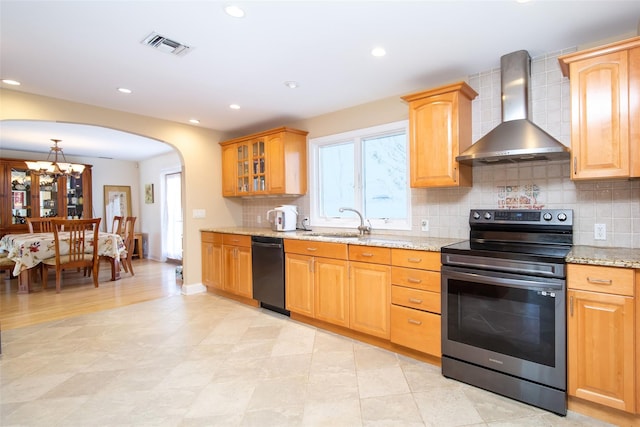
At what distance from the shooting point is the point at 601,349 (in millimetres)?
1780

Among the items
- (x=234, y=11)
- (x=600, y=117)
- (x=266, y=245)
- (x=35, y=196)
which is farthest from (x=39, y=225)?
(x=600, y=117)

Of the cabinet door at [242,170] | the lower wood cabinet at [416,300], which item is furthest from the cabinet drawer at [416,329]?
the cabinet door at [242,170]

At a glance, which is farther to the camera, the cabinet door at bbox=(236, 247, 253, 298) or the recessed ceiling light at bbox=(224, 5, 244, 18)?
the cabinet door at bbox=(236, 247, 253, 298)

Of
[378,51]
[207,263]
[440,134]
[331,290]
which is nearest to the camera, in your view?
[378,51]

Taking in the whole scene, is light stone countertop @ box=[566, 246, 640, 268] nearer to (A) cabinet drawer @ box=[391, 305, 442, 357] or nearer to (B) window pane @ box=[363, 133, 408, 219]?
(A) cabinet drawer @ box=[391, 305, 442, 357]

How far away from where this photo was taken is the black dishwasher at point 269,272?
3.52 meters

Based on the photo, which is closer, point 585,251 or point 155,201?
point 585,251

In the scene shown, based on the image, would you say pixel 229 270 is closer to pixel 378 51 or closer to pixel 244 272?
pixel 244 272

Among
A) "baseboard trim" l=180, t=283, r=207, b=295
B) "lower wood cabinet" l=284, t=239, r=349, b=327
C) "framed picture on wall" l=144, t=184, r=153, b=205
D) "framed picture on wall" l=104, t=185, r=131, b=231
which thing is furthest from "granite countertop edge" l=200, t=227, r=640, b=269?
"framed picture on wall" l=104, t=185, r=131, b=231

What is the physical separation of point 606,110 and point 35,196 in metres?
8.57

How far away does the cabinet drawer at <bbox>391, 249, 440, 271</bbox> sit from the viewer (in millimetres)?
2388

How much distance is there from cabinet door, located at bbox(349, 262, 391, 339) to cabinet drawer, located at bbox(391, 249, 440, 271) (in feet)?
0.41

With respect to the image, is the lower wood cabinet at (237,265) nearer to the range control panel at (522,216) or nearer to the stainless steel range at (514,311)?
the stainless steel range at (514,311)

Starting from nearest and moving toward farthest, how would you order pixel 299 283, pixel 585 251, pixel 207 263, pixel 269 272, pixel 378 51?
pixel 585 251 < pixel 378 51 < pixel 299 283 < pixel 269 272 < pixel 207 263
